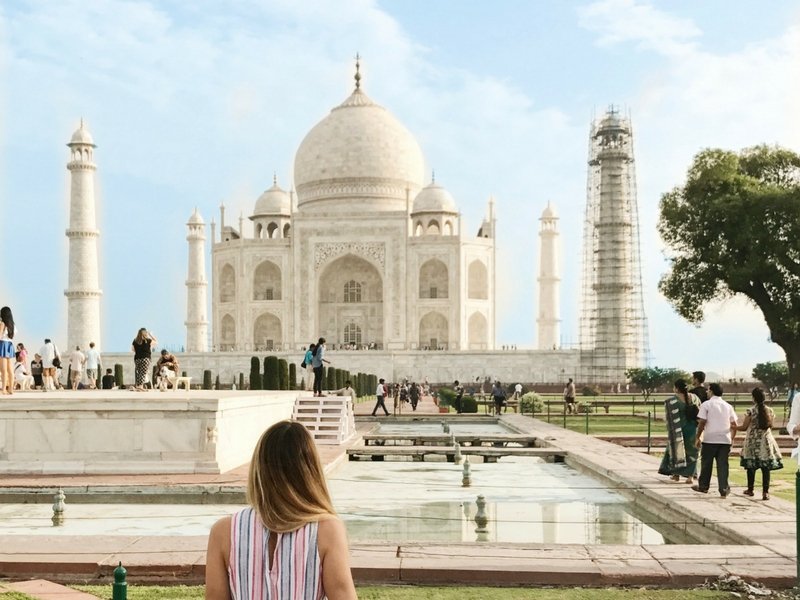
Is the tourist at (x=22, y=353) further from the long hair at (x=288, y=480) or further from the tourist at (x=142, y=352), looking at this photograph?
the long hair at (x=288, y=480)

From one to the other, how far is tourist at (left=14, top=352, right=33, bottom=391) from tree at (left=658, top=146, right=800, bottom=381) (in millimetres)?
13422

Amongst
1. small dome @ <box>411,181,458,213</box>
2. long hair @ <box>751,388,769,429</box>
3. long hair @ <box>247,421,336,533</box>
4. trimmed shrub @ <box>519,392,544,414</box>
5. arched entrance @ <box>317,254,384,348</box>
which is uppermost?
small dome @ <box>411,181,458,213</box>

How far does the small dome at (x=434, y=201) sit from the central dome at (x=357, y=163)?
2.60 ft

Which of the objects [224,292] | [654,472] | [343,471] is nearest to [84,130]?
[224,292]

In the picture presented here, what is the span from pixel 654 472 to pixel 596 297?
1199 inches

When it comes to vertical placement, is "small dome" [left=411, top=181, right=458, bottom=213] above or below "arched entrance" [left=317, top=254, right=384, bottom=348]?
above

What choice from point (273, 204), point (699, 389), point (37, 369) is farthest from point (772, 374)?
point (699, 389)

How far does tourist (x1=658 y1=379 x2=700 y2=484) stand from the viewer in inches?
308

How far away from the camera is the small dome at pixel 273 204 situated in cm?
4428

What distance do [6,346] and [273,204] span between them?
3413 cm

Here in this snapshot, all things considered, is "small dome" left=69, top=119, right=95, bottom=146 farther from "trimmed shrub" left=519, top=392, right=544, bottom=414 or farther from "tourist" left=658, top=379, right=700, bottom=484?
"tourist" left=658, top=379, right=700, bottom=484

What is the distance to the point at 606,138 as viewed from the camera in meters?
38.1

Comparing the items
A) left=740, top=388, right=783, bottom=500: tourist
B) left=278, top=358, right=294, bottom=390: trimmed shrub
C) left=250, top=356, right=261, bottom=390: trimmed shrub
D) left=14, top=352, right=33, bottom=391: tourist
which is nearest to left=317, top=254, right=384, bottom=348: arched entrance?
left=250, top=356, right=261, bottom=390: trimmed shrub

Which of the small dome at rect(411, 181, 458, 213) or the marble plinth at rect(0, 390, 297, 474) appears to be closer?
the marble plinth at rect(0, 390, 297, 474)
